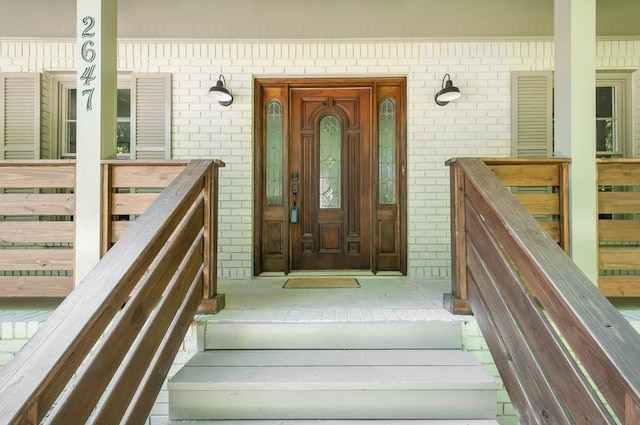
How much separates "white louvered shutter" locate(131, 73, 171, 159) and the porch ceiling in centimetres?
45

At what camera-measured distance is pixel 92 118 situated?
2.19 meters

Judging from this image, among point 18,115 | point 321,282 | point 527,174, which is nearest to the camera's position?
point 527,174

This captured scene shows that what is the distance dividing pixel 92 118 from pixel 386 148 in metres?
2.69

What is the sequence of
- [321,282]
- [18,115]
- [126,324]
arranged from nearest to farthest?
[126,324] < [321,282] < [18,115]

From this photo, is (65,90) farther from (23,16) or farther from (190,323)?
(190,323)

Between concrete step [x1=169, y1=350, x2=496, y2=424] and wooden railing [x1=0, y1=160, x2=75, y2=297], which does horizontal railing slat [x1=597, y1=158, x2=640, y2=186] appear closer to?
concrete step [x1=169, y1=350, x2=496, y2=424]

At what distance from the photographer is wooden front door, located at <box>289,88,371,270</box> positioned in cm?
377

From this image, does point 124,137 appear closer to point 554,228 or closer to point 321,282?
point 321,282

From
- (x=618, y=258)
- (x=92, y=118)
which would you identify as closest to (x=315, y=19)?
(x=92, y=118)

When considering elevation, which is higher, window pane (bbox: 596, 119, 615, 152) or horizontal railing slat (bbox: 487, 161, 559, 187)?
window pane (bbox: 596, 119, 615, 152)

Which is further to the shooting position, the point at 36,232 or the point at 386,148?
the point at 386,148

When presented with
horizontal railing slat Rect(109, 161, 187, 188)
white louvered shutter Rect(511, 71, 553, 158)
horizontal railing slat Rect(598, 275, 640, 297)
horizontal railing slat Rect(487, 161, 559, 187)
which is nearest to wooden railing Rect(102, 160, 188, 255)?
horizontal railing slat Rect(109, 161, 187, 188)

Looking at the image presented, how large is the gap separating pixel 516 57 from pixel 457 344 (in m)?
3.18

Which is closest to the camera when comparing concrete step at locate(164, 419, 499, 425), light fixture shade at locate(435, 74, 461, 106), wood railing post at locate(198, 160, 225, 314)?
concrete step at locate(164, 419, 499, 425)
